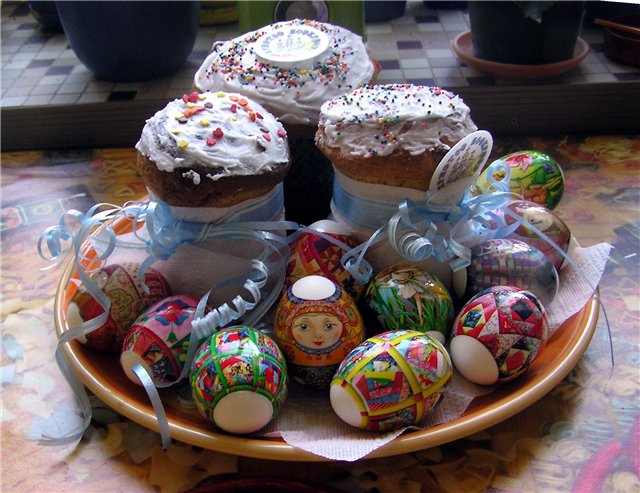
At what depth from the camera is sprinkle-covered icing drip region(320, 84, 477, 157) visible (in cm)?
83

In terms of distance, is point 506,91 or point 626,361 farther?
point 506,91

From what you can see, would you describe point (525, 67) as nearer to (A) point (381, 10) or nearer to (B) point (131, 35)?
(A) point (381, 10)

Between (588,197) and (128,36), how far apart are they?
1.01 m

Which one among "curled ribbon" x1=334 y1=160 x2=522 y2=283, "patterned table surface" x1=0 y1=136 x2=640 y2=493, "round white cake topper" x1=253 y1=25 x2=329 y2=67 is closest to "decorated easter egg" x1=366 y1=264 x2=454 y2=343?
"curled ribbon" x1=334 y1=160 x2=522 y2=283

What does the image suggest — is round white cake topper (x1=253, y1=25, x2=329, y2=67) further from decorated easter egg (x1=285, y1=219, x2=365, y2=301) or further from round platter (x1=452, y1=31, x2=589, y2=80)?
round platter (x1=452, y1=31, x2=589, y2=80)

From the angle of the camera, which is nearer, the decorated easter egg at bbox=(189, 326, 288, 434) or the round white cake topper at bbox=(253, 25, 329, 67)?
the decorated easter egg at bbox=(189, 326, 288, 434)

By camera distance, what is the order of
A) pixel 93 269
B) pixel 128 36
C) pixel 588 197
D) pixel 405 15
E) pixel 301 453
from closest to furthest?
pixel 301 453 < pixel 93 269 < pixel 588 197 < pixel 128 36 < pixel 405 15

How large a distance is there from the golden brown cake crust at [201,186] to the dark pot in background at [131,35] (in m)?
0.69

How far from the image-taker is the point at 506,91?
1.46 m

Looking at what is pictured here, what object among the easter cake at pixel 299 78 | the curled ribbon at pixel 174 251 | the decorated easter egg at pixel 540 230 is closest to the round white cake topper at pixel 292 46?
the easter cake at pixel 299 78

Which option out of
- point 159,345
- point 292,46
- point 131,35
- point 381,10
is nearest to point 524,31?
point 381,10

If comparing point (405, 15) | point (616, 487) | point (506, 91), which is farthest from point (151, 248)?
point (405, 15)

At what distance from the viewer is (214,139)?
830 mm

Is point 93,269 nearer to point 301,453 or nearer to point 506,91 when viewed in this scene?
point 301,453
